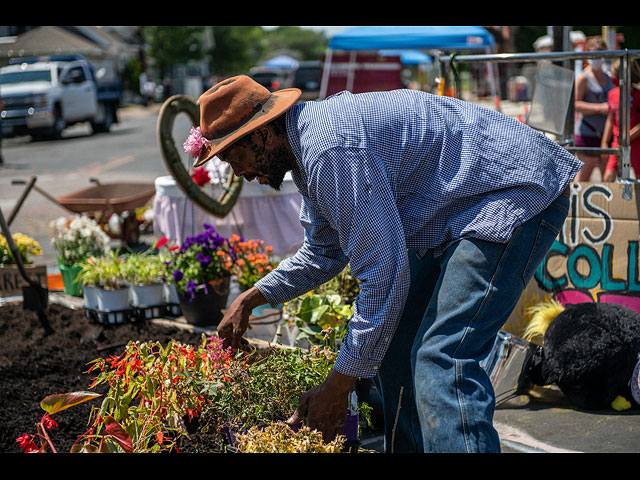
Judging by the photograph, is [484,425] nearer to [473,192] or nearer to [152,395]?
[473,192]

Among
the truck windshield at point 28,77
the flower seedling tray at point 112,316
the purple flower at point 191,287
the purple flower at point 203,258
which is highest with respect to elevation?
the purple flower at point 203,258

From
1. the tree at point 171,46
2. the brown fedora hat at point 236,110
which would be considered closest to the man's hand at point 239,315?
the brown fedora hat at point 236,110

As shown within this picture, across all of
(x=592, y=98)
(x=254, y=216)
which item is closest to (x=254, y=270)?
(x=254, y=216)

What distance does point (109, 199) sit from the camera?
26.0 feet

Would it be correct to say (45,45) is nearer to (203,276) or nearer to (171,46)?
(171,46)

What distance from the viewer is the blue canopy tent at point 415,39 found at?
14.6m

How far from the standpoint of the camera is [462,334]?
230cm

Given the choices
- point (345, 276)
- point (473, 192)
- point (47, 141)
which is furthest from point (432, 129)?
point (47, 141)

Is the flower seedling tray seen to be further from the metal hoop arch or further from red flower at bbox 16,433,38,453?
red flower at bbox 16,433,38,453

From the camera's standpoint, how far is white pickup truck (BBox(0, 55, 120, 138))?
21875 millimetres

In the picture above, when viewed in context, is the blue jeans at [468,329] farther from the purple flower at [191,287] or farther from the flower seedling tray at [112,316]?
the flower seedling tray at [112,316]

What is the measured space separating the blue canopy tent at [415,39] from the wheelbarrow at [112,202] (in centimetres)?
770

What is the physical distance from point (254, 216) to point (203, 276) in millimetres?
1189

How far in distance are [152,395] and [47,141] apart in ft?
70.8
